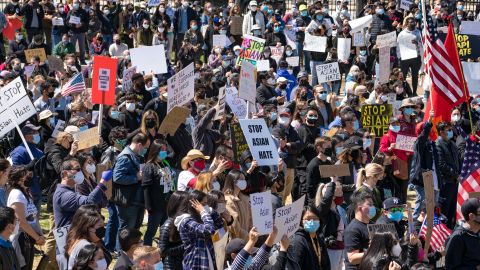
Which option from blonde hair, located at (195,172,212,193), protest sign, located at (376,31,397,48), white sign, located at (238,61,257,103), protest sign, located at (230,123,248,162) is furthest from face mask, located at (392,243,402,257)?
protest sign, located at (376,31,397,48)

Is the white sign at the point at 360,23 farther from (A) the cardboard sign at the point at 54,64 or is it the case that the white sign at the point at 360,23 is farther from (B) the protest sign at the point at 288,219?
(B) the protest sign at the point at 288,219

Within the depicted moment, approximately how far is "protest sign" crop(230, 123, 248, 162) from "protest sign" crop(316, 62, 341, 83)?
313 inches

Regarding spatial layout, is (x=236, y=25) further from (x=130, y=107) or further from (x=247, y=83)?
(x=247, y=83)

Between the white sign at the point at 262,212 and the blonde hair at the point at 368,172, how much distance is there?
2.39 meters

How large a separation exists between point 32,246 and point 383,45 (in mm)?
15009

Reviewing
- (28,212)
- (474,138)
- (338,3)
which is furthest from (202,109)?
(338,3)

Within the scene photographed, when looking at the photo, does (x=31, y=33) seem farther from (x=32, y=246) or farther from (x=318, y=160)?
(x=32, y=246)

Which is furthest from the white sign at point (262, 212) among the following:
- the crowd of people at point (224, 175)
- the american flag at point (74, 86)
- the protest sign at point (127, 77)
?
the protest sign at point (127, 77)

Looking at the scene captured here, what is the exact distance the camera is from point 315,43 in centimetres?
2623

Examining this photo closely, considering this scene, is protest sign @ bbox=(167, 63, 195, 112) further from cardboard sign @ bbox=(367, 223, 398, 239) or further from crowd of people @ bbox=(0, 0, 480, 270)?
cardboard sign @ bbox=(367, 223, 398, 239)

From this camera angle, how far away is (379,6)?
2869 cm

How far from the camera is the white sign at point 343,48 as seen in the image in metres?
26.0

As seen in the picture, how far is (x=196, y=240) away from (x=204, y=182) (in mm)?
2035

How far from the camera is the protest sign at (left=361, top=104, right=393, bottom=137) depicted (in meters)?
17.8
